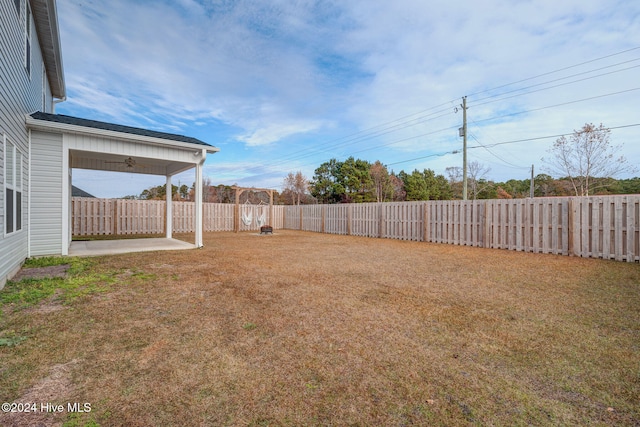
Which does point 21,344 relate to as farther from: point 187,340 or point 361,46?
point 361,46

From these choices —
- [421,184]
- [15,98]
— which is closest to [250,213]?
[15,98]

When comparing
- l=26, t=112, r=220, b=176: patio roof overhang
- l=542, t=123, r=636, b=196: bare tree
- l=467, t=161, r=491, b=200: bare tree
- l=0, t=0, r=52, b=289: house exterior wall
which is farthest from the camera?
l=467, t=161, r=491, b=200: bare tree

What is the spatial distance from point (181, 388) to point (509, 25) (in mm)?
11933

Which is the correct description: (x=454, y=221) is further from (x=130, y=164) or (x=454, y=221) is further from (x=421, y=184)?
(x=421, y=184)

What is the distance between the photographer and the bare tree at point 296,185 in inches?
1248

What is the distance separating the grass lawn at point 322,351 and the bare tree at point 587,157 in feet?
37.0

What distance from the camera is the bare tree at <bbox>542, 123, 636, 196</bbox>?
1205cm

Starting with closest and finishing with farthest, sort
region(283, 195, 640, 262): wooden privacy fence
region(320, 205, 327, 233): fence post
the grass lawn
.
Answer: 1. the grass lawn
2. region(283, 195, 640, 262): wooden privacy fence
3. region(320, 205, 327, 233): fence post

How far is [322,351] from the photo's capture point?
7.36 ft

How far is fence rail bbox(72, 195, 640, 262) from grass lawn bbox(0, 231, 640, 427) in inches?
120

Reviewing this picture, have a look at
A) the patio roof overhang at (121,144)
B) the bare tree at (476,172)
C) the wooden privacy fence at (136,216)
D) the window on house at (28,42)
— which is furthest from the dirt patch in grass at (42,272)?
the bare tree at (476,172)

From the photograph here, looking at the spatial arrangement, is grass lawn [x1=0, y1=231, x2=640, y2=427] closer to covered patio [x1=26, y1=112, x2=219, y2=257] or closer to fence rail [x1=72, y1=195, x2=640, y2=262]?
covered patio [x1=26, y1=112, x2=219, y2=257]

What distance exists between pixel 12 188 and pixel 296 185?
27.5 m

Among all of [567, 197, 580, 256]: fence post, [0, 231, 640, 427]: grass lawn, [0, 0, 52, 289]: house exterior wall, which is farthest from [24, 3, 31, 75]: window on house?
[567, 197, 580, 256]: fence post
